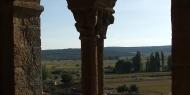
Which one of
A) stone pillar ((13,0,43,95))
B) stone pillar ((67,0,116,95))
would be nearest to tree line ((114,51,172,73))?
stone pillar ((67,0,116,95))

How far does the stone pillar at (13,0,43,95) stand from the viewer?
367 inches

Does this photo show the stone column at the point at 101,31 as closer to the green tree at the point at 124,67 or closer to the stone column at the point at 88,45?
the stone column at the point at 88,45

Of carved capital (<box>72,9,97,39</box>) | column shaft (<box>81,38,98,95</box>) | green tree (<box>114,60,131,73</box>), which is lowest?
green tree (<box>114,60,131,73</box>)

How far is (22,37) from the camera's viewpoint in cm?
943

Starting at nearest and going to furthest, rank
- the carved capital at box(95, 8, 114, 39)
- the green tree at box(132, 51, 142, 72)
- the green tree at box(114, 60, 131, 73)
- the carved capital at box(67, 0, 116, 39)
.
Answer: the carved capital at box(67, 0, 116, 39) → the carved capital at box(95, 8, 114, 39) → the green tree at box(114, 60, 131, 73) → the green tree at box(132, 51, 142, 72)

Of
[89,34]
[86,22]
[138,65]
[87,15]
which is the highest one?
[87,15]

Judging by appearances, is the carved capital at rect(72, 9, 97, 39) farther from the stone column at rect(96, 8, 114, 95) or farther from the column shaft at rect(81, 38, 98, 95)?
the stone column at rect(96, 8, 114, 95)

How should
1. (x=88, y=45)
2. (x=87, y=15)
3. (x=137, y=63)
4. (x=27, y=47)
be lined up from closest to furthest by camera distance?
(x=27, y=47)
(x=87, y=15)
(x=88, y=45)
(x=137, y=63)

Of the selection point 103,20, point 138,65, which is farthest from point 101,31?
point 138,65
